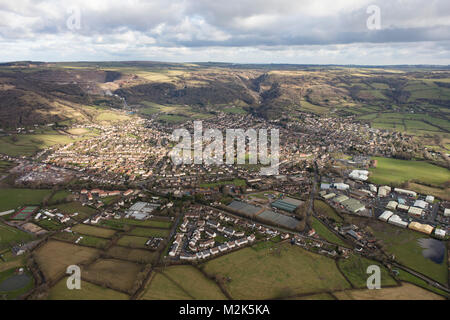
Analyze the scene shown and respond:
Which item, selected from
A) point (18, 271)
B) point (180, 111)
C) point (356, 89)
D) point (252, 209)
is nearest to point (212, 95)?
point (180, 111)

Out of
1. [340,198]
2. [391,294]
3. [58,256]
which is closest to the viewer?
[391,294]

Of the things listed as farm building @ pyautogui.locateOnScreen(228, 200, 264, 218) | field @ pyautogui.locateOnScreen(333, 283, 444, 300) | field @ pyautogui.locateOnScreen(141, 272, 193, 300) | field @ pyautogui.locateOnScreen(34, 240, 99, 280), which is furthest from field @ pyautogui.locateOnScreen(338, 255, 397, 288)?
field @ pyautogui.locateOnScreen(34, 240, 99, 280)

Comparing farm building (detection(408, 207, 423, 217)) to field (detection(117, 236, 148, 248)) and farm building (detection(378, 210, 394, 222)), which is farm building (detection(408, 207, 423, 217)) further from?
field (detection(117, 236, 148, 248))

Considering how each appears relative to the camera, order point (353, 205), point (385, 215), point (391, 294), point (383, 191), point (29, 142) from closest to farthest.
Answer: point (391, 294)
point (385, 215)
point (353, 205)
point (383, 191)
point (29, 142)

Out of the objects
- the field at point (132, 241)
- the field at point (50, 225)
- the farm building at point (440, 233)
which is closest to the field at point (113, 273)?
the field at point (132, 241)

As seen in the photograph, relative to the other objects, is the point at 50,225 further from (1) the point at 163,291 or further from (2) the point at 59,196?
(1) the point at 163,291

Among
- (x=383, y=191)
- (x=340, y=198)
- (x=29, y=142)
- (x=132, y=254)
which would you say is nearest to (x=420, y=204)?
(x=383, y=191)

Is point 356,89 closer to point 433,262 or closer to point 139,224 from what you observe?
point 433,262
